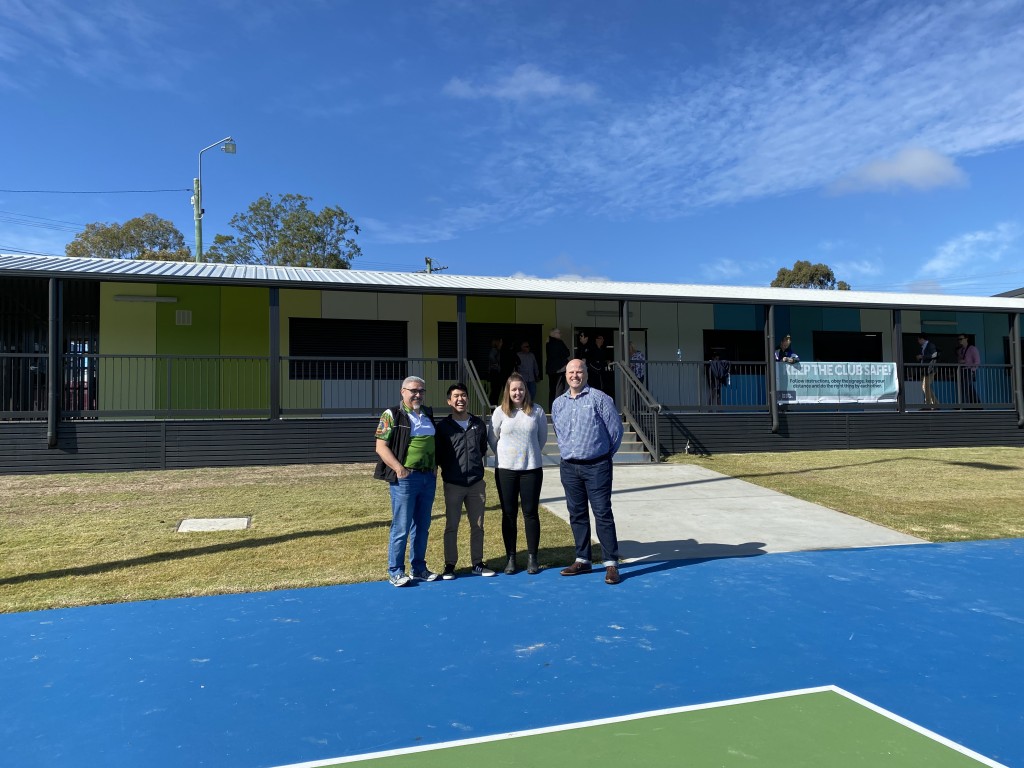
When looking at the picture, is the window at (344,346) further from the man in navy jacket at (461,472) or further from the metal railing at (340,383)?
the man in navy jacket at (461,472)

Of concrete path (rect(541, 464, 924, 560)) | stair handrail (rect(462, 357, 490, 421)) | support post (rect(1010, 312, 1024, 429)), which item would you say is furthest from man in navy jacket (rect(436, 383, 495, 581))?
support post (rect(1010, 312, 1024, 429))

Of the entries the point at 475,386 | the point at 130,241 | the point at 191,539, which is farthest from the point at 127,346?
the point at 130,241

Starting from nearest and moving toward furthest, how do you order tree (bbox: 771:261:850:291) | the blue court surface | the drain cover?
the blue court surface, the drain cover, tree (bbox: 771:261:850:291)

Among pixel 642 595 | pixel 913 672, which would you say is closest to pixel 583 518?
pixel 642 595

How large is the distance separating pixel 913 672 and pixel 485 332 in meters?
12.8

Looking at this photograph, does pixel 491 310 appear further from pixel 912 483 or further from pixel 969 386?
pixel 969 386

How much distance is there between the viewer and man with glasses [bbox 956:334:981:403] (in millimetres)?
16219

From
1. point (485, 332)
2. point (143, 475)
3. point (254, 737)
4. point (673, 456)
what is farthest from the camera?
point (485, 332)

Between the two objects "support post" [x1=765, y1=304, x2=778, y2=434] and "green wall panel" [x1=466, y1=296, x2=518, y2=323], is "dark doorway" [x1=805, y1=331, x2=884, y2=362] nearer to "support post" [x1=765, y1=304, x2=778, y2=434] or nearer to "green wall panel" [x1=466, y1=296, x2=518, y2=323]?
"support post" [x1=765, y1=304, x2=778, y2=434]

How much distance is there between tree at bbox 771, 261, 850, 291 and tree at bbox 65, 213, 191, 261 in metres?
39.6

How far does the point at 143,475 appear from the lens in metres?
10.9

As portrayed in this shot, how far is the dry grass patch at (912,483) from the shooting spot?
25.0 feet

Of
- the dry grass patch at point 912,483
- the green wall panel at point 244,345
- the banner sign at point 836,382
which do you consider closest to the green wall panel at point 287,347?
the green wall panel at point 244,345

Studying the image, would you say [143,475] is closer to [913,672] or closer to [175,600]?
[175,600]
